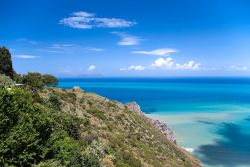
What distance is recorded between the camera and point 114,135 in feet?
135

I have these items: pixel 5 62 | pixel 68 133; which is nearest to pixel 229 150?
pixel 5 62

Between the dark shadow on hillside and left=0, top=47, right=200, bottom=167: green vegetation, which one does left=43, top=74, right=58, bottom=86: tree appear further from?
the dark shadow on hillside

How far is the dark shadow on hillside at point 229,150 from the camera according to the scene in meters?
66.5

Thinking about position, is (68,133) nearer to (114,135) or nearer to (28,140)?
(114,135)

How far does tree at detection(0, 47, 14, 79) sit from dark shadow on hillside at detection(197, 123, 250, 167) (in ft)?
135

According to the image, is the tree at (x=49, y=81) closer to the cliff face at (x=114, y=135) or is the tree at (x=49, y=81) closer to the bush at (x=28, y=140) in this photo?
the cliff face at (x=114, y=135)

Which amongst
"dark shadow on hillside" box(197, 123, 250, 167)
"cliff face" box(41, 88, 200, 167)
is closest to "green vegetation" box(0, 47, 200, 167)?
"cliff face" box(41, 88, 200, 167)

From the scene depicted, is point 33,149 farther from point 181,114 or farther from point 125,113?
point 181,114

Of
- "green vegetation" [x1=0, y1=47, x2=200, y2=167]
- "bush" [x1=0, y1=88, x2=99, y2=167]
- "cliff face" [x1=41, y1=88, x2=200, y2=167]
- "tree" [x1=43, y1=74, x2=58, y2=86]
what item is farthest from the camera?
"tree" [x1=43, y1=74, x2=58, y2=86]

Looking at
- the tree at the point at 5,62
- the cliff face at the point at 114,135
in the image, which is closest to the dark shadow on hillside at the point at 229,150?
the cliff face at the point at 114,135

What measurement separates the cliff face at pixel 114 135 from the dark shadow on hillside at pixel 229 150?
584 inches

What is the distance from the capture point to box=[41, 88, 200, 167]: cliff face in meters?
34.9

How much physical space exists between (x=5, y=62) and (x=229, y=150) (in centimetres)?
5283

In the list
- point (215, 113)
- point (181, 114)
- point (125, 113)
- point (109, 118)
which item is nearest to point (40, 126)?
point (109, 118)
